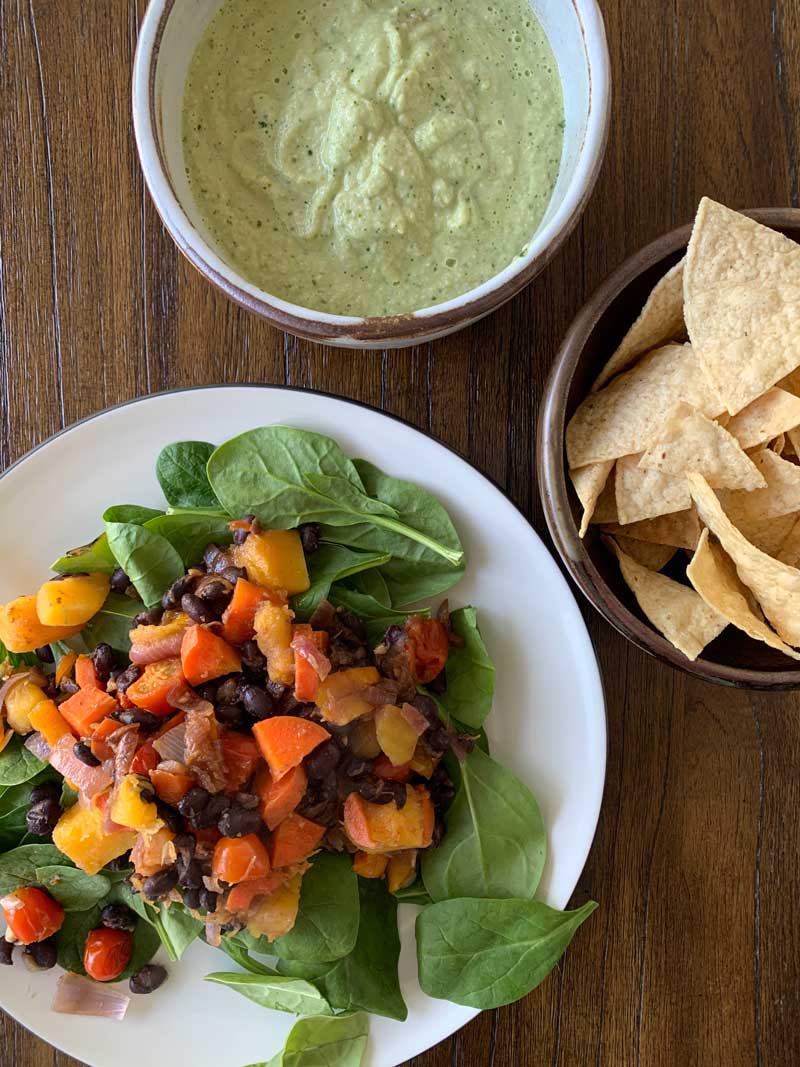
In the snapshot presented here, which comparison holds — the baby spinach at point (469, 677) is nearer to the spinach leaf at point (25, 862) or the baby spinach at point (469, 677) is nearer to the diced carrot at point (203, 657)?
the diced carrot at point (203, 657)

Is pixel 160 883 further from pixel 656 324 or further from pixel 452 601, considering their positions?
pixel 656 324

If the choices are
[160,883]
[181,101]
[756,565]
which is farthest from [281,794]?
[181,101]

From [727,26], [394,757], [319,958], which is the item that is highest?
[727,26]

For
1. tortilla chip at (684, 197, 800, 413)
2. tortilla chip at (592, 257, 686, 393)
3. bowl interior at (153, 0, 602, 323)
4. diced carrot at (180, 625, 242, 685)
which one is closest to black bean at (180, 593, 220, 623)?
diced carrot at (180, 625, 242, 685)

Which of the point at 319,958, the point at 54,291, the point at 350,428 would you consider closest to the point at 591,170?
the point at 350,428

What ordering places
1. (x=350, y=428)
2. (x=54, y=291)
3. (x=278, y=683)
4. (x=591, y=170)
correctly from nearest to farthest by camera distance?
(x=591, y=170) → (x=278, y=683) → (x=350, y=428) → (x=54, y=291)

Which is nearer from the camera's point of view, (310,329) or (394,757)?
(310,329)

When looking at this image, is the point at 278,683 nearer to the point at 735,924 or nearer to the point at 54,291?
the point at 54,291
